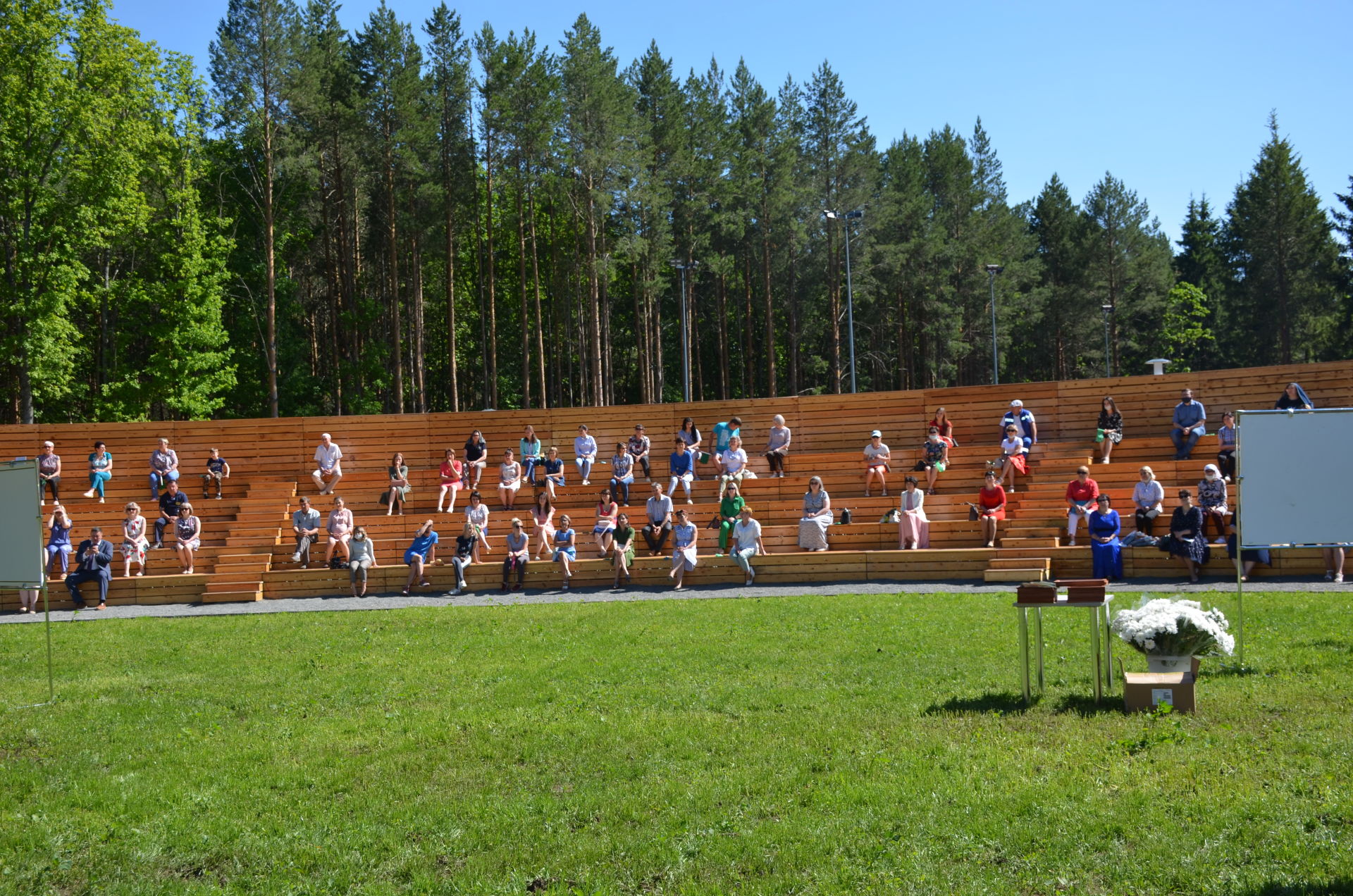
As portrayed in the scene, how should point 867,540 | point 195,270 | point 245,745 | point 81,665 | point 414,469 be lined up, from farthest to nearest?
1. point 195,270
2. point 414,469
3. point 867,540
4. point 81,665
5. point 245,745

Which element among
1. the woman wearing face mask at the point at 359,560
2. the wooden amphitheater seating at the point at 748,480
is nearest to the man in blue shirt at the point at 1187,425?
the wooden amphitheater seating at the point at 748,480

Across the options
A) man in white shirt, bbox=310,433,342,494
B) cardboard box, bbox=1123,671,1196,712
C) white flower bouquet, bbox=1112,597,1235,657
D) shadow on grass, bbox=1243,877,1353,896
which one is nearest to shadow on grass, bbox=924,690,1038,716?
cardboard box, bbox=1123,671,1196,712

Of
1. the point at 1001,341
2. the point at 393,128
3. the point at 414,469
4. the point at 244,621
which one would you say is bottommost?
the point at 244,621

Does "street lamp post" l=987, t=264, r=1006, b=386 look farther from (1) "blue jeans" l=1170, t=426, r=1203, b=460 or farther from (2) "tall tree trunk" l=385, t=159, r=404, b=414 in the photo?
(2) "tall tree trunk" l=385, t=159, r=404, b=414

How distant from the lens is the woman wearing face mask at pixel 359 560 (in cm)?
2005

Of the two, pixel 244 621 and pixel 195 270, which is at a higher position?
pixel 195 270

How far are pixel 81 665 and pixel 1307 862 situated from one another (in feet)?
41.9

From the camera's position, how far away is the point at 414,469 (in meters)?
26.9

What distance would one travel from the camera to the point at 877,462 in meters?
22.2

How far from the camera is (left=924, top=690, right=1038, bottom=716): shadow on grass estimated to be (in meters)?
8.57

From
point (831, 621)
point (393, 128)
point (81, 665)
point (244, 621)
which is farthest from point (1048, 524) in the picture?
point (393, 128)

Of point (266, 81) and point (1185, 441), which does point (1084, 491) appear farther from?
point (266, 81)

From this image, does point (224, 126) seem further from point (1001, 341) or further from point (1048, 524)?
point (1001, 341)

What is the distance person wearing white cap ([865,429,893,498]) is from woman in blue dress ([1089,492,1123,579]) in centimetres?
558
